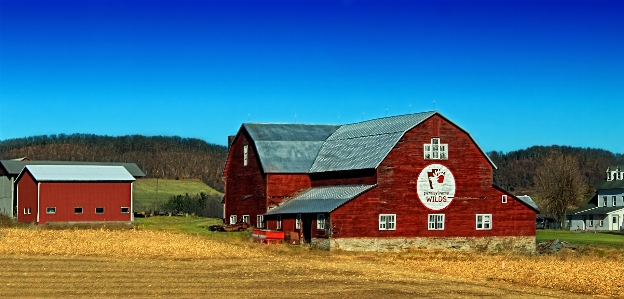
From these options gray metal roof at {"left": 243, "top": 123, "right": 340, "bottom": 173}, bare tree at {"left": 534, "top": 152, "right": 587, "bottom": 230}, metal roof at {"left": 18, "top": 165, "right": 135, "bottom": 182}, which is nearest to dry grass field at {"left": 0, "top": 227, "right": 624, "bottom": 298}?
gray metal roof at {"left": 243, "top": 123, "right": 340, "bottom": 173}

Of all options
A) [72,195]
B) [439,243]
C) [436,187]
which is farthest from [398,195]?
[72,195]

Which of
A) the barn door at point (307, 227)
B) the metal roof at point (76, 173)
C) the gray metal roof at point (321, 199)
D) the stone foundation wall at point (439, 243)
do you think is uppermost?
the metal roof at point (76, 173)

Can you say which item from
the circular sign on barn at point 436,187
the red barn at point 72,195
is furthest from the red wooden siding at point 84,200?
the circular sign on barn at point 436,187

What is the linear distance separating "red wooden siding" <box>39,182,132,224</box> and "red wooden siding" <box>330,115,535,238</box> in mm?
27302

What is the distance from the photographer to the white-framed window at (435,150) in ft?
170

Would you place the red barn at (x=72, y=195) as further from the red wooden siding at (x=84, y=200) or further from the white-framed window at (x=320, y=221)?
the white-framed window at (x=320, y=221)

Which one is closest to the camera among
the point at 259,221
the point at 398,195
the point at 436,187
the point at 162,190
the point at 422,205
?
the point at 398,195

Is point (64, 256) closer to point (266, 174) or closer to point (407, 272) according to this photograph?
point (407, 272)

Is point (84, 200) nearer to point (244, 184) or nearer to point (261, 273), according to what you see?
point (244, 184)

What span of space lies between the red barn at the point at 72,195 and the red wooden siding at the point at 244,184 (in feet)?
36.9

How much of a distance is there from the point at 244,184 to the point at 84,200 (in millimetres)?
15649

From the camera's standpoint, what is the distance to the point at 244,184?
60312mm

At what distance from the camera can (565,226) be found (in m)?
96.9

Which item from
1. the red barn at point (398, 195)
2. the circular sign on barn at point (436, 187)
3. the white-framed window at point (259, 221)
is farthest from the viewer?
the white-framed window at point (259, 221)
